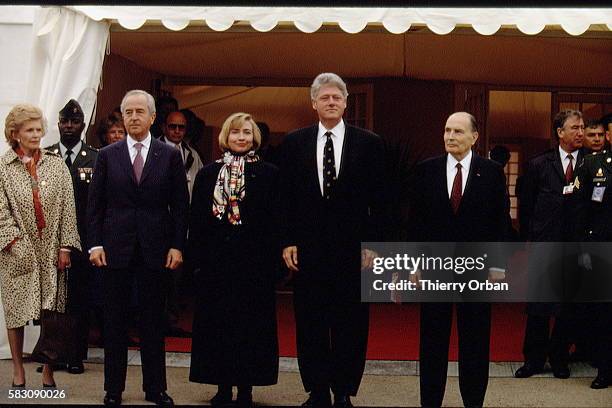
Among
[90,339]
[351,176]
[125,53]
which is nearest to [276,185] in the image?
[351,176]

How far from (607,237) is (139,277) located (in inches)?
119

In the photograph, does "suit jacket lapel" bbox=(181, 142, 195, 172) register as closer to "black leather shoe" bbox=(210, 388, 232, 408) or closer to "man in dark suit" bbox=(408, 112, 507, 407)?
"black leather shoe" bbox=(210, 388, 232, 408)

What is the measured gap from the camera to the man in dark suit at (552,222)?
7152mm

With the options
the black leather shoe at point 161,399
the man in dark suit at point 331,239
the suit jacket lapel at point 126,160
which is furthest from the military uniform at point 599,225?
the suit jacket lapel at point 126,160

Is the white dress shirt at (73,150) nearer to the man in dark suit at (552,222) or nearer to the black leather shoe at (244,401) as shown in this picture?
the black leather shoe at (244,401)

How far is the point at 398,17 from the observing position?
6992mm

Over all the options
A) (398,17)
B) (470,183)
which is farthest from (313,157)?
(398,17)

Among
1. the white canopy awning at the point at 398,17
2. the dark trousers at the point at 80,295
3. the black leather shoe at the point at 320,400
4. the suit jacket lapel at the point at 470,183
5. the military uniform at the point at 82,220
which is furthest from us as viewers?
the white canopy awning at the point at 398,17

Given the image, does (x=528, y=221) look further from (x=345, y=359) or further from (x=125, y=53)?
(x=125, y=53)

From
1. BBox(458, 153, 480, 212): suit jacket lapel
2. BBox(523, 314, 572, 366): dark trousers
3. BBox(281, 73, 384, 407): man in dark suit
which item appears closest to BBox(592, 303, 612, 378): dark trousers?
BBox(523, 314, 572, 366): dark trousers

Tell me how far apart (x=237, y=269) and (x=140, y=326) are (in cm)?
66

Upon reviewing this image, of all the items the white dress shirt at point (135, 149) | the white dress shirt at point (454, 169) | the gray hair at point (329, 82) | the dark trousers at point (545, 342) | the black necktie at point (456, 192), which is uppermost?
the gray hair at point (329, 82)

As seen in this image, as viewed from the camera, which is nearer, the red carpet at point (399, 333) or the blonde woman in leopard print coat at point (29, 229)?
the blonde woman in leopard print coat at point (29, 229)

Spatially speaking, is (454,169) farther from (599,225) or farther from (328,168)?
(599,225)
